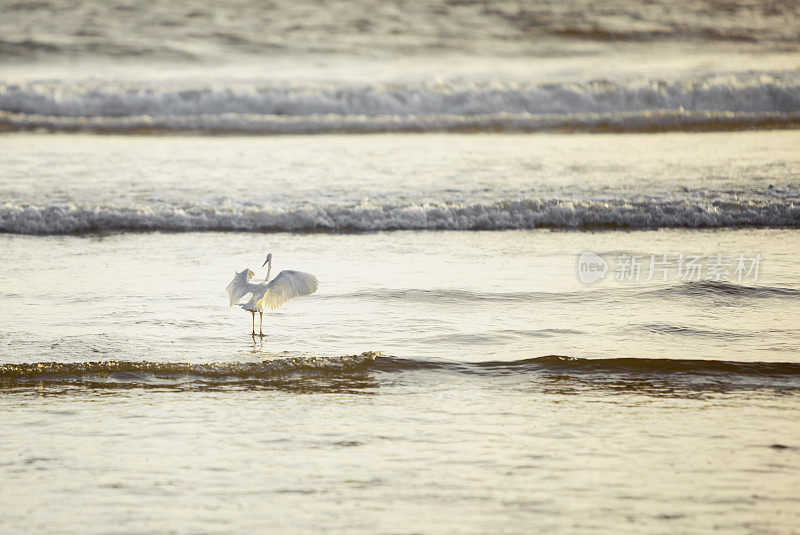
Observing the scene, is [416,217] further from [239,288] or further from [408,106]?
[408,106]

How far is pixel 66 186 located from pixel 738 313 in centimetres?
646

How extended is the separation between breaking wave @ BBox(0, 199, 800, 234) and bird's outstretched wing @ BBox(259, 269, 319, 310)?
270cm

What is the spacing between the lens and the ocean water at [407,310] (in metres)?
3.26

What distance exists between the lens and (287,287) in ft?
15.8

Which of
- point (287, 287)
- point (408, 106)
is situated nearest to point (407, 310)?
point (287, 287)

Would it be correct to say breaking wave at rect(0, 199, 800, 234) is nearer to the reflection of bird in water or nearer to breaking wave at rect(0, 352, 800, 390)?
the reflection of bird in water

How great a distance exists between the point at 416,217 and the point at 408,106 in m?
6.30

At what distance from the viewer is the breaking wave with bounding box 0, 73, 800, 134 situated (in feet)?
41.0

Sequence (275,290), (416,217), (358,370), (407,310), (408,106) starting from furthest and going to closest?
(408,106), (416,217), (407,310), (275,290), (358,370)

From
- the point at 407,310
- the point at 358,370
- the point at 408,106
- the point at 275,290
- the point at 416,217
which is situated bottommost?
the point at 358,370

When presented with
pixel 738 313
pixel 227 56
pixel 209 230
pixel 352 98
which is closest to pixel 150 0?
pixel 227 56

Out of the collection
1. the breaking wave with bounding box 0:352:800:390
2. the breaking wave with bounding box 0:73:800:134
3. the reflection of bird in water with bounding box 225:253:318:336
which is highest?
the breaking wave with bounding box 0:73:800:134

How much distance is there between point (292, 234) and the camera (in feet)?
24.6

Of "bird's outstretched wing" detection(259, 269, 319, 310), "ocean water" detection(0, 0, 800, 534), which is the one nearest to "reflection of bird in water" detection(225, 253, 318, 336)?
"bird's outstretched wing" detection(259, 269, 319, 310)
